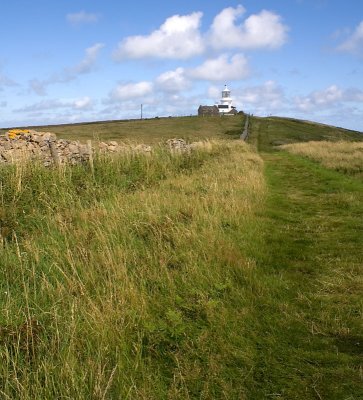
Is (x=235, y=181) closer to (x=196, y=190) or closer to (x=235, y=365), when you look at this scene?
(x=196, y=190)

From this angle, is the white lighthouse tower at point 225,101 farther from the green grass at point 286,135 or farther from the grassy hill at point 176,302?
the grassy hill at point 176,302

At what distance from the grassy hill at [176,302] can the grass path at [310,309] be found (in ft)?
0.05

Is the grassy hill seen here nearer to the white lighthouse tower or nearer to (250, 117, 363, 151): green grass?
(250, 117, 363, 151): green grass

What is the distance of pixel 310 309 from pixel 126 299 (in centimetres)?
199

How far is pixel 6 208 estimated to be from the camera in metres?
7.24

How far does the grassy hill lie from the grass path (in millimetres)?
16

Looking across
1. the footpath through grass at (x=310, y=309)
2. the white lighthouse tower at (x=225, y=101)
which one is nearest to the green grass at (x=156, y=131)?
the footpath through grass at (x=310, y=309)

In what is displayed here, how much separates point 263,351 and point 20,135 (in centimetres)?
1178

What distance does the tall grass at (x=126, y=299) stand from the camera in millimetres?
3059

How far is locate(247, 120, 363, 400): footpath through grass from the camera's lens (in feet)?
10.6

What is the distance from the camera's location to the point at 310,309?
438 centimetres

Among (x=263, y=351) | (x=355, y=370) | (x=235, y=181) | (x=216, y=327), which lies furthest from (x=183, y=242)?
(x=235, y=181)

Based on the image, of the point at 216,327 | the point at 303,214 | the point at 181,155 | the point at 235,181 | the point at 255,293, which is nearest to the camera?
the point at 216,327

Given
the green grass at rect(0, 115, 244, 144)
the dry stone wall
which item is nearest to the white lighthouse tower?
the green grass at rect(0, 115, 244, 144)
